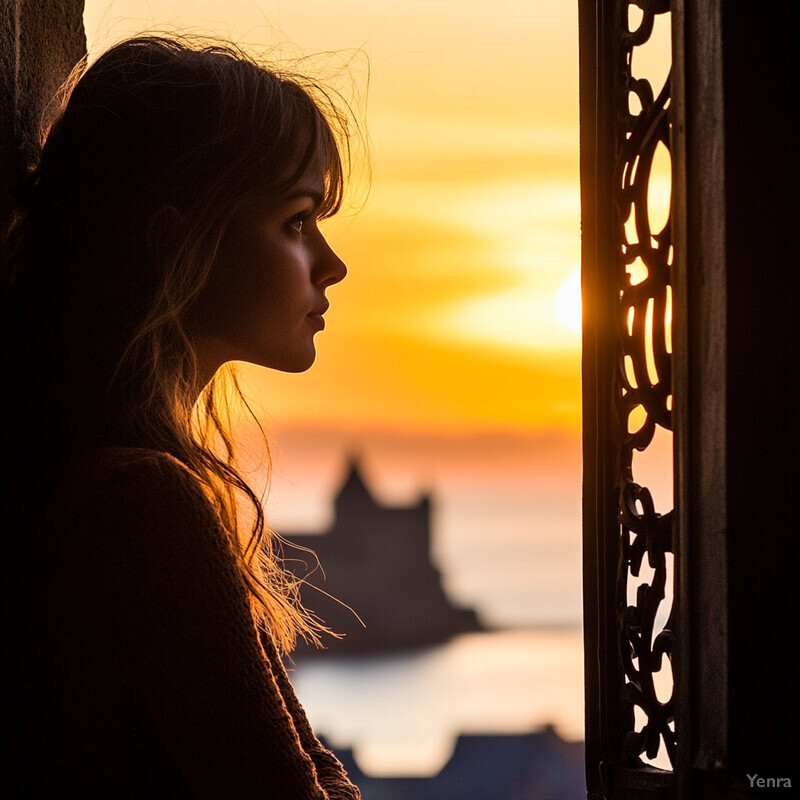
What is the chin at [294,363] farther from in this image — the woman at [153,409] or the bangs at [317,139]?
the bangs at [317,139]

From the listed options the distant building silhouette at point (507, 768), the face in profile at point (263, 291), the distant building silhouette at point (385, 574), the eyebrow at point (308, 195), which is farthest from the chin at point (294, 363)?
the distant building silhouette at point (385, 574)

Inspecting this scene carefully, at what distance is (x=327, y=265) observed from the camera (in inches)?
43.2

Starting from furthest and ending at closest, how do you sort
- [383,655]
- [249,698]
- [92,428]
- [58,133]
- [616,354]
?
[383,655]
[616,354]
[58,133]
[92,428]
[249,698]

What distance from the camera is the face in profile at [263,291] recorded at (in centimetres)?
104

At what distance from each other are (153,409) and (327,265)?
27 cm

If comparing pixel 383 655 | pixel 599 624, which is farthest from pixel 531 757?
pixel 599 624

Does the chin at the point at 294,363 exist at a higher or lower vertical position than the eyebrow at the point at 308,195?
lower

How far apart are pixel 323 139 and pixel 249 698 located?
0.65 metres

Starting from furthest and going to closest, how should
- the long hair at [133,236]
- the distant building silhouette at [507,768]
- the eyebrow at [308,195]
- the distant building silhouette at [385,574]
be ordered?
the distant building silhouette at [385,574] < the distant building silhouette at [507,768] < the eyebrow at [308,195] < the long hair at [133,236]

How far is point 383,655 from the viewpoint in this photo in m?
30.6

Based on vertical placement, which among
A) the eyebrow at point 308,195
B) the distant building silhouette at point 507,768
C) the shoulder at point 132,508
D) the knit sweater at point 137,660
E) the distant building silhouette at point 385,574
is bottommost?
the distant building silhouette at point 507,768

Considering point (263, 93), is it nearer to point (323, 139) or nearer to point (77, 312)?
point (323, 139)

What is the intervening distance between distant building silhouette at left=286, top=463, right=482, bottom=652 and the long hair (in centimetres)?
2639

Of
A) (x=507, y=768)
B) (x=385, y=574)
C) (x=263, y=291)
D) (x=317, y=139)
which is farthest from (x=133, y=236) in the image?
(x=385, y=574)
